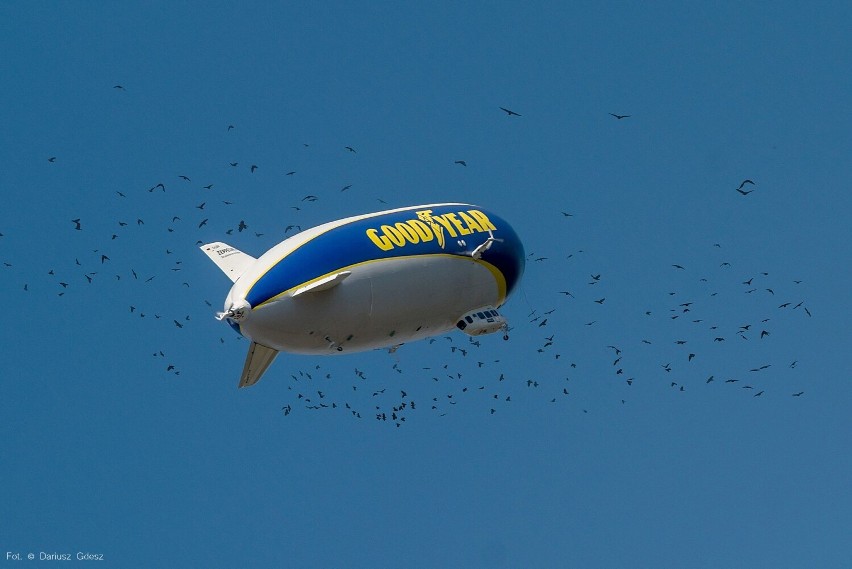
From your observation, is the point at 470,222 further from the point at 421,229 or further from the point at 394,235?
the point at 394,235

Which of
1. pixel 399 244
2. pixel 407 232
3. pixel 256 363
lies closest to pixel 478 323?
pixel 407 232

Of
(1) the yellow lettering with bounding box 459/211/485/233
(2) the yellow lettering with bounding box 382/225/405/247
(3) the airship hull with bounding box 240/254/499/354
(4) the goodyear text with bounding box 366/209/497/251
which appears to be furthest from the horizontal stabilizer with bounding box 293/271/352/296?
(1) the yellow lettering with bounding box 459/211/485/233

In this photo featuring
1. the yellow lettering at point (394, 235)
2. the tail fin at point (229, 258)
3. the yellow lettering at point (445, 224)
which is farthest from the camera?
the tail fin at point (229, 258)

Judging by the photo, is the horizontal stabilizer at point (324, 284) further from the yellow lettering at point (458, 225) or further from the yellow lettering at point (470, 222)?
the yellow lettering at point (470, 222)

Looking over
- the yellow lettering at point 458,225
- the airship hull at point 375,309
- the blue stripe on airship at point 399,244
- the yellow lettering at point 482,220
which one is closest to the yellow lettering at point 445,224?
the blue stripe on airship at point 399,244

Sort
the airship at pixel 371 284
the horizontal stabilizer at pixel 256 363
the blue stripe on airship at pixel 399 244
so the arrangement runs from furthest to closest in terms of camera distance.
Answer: the horizontal stabilizer at pixel 256 363 → the blue stripe on airship at pixel 399 244 → the airship at pixel 371 284

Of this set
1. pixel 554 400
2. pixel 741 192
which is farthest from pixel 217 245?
pixel 741 192

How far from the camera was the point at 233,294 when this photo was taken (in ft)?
418

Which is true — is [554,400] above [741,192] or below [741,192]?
below

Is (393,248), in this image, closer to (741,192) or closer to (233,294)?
(233,294)

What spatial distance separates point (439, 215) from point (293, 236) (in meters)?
11.7

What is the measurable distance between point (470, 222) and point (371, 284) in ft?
45.3

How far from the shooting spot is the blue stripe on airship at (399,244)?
127m

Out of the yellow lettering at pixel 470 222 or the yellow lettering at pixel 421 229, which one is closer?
the yellow lettering at pixel 421 229
